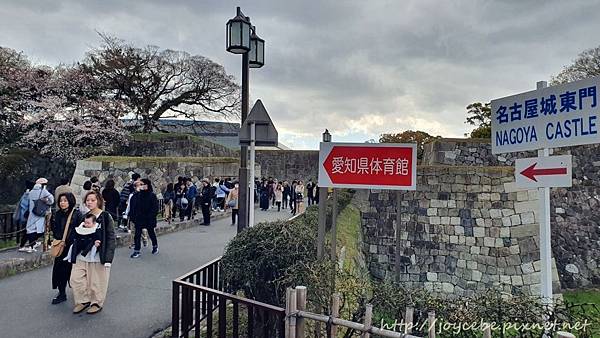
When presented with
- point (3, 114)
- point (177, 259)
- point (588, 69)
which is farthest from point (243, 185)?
point (588, 69)

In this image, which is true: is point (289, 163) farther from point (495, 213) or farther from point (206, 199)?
point (495, 213)

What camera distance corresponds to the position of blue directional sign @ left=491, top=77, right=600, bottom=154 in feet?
10.0

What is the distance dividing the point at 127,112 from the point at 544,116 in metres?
23.8

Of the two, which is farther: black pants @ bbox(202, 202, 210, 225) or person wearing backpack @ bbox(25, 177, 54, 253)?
black pants @ bbox(202, 202, 210, 225)

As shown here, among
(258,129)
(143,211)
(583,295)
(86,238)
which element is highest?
(258,129)

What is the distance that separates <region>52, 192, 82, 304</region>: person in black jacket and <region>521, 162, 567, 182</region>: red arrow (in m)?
4.97

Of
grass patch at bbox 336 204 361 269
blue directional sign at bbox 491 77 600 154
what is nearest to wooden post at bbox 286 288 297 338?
blue directional sign at bbox 491 77 600 154

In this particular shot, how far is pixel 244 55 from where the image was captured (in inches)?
275

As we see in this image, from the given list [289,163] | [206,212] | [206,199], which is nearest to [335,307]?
[206,199]

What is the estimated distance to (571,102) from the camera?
3.18 m

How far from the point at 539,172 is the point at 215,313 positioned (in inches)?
142

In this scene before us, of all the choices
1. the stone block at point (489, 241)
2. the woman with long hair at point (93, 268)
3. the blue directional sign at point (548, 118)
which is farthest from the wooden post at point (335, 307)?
the stone block at point (489, 241)

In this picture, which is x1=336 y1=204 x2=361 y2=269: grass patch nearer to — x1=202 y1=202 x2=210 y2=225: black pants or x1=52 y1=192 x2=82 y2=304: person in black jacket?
x1=202 y1=202 x2=210 y2=225: black pants

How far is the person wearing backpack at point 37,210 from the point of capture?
25.4 ft
